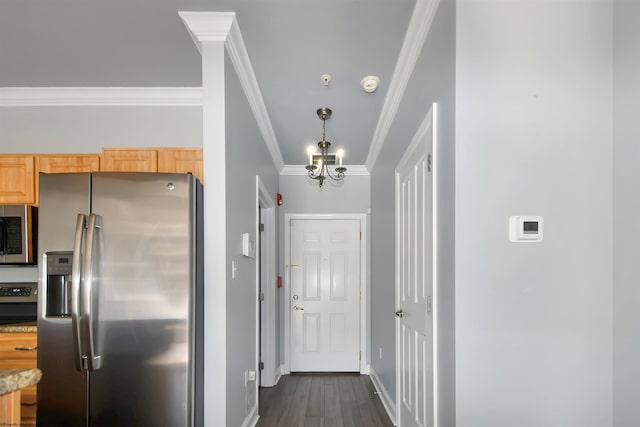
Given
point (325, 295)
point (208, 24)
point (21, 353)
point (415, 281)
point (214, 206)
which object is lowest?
point (325, 295)

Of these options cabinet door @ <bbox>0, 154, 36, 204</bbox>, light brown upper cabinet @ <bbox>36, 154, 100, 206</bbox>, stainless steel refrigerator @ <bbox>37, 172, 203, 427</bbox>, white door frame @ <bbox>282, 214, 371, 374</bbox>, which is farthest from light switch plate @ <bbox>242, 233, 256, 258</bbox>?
white door frame @ <bbox>282, 214, 371, 374</bbox>

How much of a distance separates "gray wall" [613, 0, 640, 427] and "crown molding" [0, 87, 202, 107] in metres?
2.67

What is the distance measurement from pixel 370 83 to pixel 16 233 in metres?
2.74

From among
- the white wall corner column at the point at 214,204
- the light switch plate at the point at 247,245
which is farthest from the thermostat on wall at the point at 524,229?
the light switch plate at the point at 247,245

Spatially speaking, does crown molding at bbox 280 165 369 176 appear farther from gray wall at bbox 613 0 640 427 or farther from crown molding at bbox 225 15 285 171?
gray wall at bbox 613 0 640 427

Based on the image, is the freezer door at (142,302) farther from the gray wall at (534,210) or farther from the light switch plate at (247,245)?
the gray wall at (534,210)

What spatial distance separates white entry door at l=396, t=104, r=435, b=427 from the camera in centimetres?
204

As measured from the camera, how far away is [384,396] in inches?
148

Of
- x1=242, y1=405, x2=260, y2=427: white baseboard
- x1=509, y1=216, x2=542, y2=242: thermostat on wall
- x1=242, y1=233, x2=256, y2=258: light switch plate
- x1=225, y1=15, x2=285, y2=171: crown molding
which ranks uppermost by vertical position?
x1=225, y1=15, x2=285, y2=171: crown molding

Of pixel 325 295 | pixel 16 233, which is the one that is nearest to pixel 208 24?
pixel 16 233

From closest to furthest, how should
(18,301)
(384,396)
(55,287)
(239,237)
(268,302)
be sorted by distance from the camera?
(55,287)
(239,237)
(18,301)
(384,396)
(268,302)

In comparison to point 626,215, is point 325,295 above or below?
below

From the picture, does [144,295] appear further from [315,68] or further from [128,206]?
[315,68]

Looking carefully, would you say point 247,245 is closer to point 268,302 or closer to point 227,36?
point 227,36
